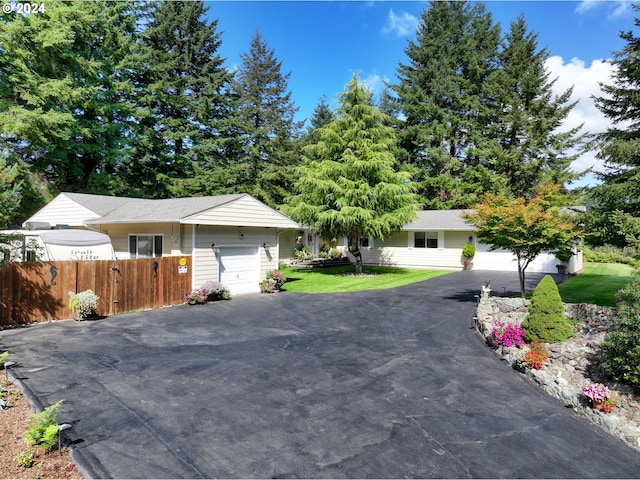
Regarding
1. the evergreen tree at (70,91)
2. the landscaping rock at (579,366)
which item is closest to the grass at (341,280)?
the landscaping rock at (579,366)

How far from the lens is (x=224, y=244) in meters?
15.1

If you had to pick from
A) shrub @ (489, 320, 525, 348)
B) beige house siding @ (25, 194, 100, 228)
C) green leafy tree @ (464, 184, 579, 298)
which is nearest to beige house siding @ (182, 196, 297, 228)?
beige house siding @ (25, 194, 100, 228)

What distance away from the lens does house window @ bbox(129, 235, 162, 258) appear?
48.7 ft

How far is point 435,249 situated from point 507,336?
1840 cm

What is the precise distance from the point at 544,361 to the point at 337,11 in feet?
61.8

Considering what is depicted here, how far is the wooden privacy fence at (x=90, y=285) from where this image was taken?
32.7 feet

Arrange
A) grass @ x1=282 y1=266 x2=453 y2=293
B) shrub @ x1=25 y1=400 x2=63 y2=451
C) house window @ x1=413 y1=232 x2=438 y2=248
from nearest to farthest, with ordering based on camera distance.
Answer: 1. shrub @ x1=25 y1=400 x2=63 y2=451
2. grass @ x1=282 y1=266 x2=453 y2=293
3. house window @ x1=413 y1=232 x2=438 y2=248

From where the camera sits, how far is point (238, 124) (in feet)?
107

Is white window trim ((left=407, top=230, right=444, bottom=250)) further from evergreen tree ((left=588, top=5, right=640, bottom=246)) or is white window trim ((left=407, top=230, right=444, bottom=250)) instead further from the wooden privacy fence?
the wooden privacy fence

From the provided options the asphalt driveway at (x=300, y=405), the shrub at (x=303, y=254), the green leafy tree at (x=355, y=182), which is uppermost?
the green leafy tree at (x=355, y=182)

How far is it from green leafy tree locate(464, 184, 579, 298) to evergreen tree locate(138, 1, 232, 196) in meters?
24.3

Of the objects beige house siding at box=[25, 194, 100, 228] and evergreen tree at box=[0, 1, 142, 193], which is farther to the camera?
evergreen tree at box=[0, 1, 142, 193]

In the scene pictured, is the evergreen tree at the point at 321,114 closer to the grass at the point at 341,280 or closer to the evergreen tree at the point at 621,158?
the grass at the point at 341,280

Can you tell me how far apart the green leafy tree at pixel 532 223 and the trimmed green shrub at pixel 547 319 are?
291cm
